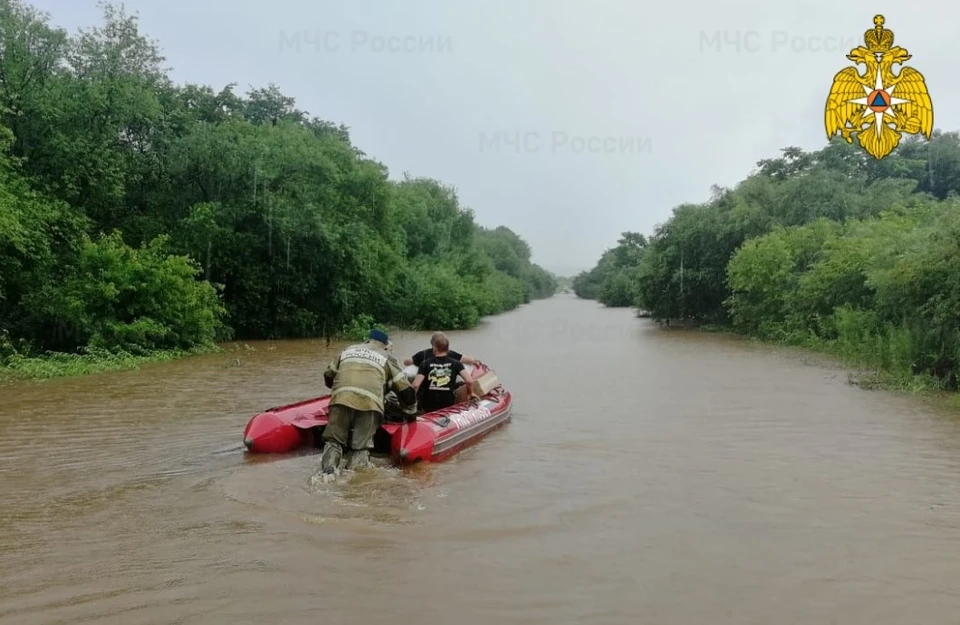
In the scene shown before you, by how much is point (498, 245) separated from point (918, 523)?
83.7m

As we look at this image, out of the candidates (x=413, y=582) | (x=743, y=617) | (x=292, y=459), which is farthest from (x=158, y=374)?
(x=743, y=617)

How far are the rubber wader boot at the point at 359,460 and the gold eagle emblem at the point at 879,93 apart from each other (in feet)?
47.7

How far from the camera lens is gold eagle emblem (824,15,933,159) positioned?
1711 cm

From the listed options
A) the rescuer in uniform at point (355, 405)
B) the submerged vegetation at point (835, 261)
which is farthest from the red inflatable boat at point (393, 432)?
the submerged vegetation at point (835, 261)

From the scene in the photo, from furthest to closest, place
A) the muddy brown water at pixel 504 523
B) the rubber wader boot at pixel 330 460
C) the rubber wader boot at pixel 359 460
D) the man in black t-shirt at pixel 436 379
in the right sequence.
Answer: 1. the man in black t-shirt at pixel 436 379
2. the rubber wader boot at pixel 359 460
3. the rubber wader boot at pixel 330 460
4. the muddy brown water at pixel 504 523

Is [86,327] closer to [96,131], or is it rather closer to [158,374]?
[158,374]

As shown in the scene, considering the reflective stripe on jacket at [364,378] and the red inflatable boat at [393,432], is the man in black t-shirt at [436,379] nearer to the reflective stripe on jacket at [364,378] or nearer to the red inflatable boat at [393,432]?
the red inflatable boat at [393,432]

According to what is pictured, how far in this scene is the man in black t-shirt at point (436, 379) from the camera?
9305 mm

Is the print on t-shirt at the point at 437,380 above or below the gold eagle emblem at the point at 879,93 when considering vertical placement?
below

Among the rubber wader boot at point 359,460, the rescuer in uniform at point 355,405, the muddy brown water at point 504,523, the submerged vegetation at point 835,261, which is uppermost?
the submerged vegetation at point 835,261

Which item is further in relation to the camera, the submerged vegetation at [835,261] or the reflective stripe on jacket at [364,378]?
the submerged vegetation at [835,261]

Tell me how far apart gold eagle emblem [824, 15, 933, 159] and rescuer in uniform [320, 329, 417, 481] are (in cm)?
1409

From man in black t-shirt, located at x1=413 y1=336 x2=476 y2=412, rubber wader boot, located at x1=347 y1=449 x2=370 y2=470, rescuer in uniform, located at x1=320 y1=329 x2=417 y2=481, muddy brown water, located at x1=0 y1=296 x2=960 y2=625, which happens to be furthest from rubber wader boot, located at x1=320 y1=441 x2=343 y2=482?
man in black t-shirt, located at x1=413 y1=336 x2=476 y2=412

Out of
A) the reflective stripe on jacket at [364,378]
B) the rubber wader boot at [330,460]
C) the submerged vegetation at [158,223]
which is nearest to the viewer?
the rubber wader boot at [330,460]
